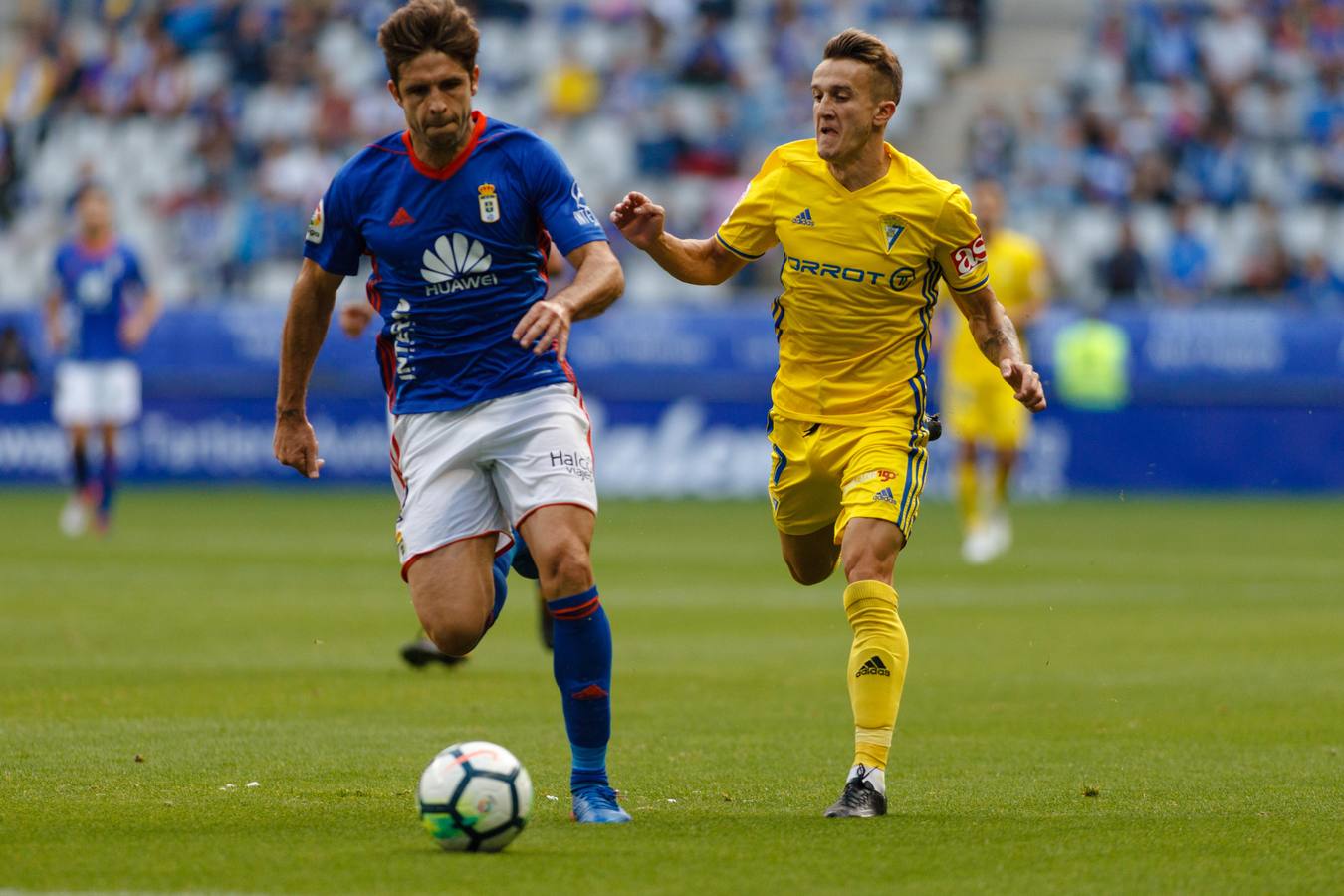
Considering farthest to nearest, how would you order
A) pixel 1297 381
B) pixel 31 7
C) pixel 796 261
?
pixel 31 7, pixel 1297 381, pixel 796 261

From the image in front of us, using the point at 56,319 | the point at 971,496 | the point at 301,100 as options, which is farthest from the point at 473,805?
the point at 301,100

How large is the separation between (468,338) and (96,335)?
44.1 feet

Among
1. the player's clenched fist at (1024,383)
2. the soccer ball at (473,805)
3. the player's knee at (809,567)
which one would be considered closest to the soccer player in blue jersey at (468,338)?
the soccer ball at (473,805)

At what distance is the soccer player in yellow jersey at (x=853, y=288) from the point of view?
7164 mm

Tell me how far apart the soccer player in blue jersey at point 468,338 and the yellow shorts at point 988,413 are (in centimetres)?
1134

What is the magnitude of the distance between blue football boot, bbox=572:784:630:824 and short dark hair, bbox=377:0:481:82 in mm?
2171

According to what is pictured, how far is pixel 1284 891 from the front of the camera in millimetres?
5297

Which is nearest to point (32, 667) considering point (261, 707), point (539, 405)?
point (261, 707)

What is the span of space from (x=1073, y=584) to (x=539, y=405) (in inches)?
358

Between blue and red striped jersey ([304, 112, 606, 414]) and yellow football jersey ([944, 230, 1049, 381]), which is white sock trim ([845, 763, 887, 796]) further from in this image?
yellow football jersey ([944, 230, 1049, 381])

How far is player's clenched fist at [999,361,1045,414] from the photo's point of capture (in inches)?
275

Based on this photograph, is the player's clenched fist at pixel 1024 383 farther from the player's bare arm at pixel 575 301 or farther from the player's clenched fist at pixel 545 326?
the player's clenched fist at pixel 545 326

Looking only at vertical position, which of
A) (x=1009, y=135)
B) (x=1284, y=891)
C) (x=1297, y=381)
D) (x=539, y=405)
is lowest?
(x=1284, y=891)

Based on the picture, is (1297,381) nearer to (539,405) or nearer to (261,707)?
(261,707)
